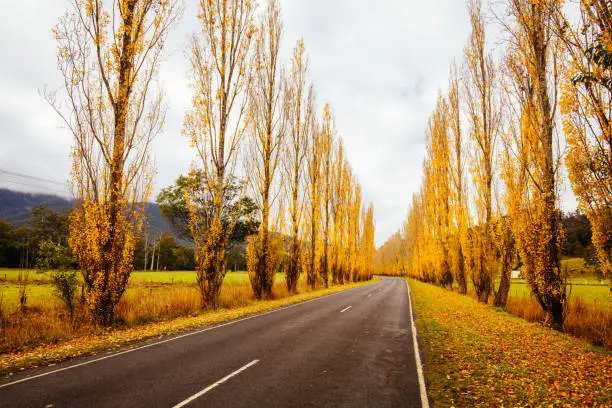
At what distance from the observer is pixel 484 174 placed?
17328 mm

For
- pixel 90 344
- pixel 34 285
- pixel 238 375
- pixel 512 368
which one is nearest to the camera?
pixel 238 375

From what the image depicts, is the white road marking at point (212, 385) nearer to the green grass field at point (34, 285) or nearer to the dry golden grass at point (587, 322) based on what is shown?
the green grass field at point (34, 285)

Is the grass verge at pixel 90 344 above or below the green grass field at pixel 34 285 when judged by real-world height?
above

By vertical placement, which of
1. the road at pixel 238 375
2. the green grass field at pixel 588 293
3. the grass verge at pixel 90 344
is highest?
the road at pixel 238 375

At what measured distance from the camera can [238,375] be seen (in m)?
5.33

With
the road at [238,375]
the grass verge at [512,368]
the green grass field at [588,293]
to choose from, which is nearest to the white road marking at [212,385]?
the road at [238,375]

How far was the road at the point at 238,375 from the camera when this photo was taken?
439cm

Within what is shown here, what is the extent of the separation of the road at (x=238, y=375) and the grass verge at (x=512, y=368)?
598 millimetres

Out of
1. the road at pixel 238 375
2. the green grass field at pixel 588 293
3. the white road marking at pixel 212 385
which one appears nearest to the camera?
the white road marking at pixel 212 385

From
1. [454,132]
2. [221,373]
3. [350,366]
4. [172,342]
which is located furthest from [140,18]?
[454,132]

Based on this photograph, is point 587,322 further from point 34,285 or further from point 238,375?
point 34,285

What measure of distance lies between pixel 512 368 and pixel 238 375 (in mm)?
5282

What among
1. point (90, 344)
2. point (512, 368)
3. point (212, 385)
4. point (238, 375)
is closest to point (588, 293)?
point (512, 368)

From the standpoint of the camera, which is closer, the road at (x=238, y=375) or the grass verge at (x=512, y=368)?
the road at (x=238, y=375)
